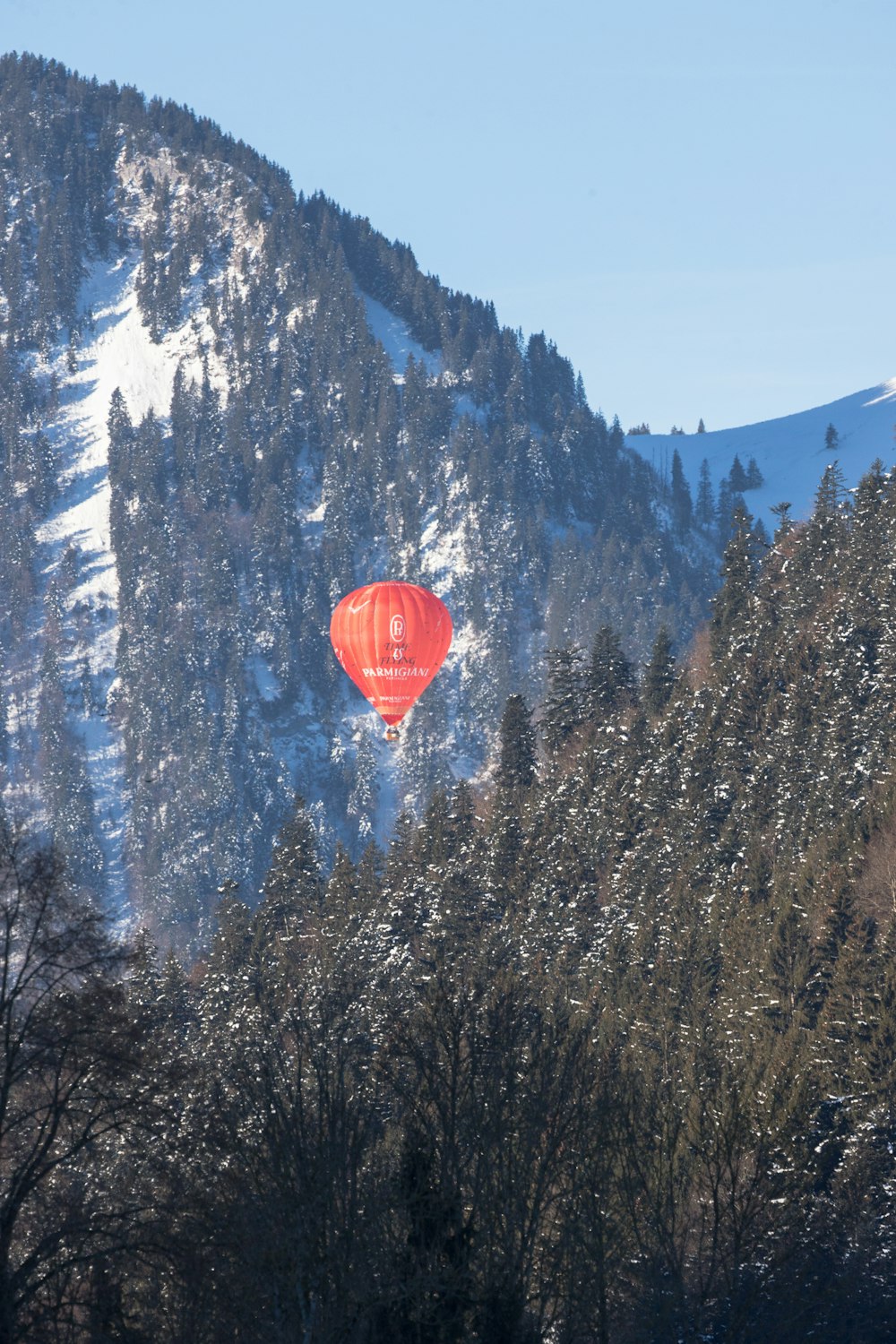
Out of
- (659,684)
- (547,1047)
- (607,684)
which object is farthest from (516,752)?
(547,1047)

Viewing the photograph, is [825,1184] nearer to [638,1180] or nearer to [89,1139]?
[638,1180]

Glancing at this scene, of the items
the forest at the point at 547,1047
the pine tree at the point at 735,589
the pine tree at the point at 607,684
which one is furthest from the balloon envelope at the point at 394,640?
the pine tree at the point at 735,589

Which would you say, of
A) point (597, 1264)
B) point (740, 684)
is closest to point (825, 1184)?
point (597, 1264)

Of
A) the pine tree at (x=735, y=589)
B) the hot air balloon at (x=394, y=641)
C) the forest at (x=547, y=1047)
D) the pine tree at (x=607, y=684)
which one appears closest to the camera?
the forest at (x=547, y=1047)

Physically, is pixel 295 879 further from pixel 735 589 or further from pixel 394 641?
pixel 735 589

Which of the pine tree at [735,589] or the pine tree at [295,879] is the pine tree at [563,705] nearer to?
the pine tree at [735,589]

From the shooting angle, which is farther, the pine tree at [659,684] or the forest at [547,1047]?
the pine tree at [659,684]

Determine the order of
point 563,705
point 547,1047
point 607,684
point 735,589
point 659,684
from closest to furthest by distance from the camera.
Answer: point 547,1047
point 659,684
point 607,684
point 735,589
point 563,705
